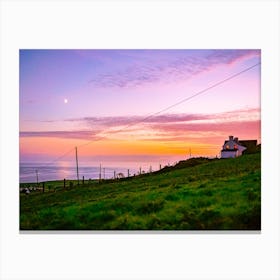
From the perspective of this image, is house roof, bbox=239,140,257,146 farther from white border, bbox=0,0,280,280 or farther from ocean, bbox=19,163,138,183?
ocean, bbox=19,163,138,183

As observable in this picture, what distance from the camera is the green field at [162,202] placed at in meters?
7.92

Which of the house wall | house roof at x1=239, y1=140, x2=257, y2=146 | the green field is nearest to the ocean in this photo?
the green field

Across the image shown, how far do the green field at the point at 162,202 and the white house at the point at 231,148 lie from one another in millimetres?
75

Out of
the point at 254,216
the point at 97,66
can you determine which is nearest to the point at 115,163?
the point at 97,66

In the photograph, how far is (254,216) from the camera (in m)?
7.88
